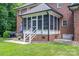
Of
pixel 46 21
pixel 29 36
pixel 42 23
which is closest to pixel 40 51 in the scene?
pixel 29 36

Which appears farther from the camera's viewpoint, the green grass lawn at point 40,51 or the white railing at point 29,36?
the white railing at point 29,36

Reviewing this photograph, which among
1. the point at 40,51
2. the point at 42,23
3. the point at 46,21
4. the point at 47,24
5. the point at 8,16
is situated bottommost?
the point at 40,51

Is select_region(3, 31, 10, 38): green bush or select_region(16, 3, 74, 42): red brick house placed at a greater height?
select_region(16, 3, 74, 42): red brick house

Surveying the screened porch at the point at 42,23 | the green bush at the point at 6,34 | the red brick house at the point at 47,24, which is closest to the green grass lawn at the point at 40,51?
the red brick house at the point at 47,24

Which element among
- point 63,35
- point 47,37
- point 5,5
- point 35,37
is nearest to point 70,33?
point 63,35

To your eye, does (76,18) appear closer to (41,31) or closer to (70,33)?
(70,33)

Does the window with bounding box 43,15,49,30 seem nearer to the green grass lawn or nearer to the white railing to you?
the white railing

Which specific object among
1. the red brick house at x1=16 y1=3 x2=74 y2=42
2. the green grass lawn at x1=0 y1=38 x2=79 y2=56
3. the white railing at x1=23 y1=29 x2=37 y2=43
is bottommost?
the green grass lawn at x1=0 y1=38 x2=79 y2=56

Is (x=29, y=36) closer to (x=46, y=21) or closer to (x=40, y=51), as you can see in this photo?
(x=46, y=21)

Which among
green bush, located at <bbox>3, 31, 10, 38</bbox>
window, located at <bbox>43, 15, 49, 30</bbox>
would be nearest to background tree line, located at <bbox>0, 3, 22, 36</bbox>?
green bush, located at <bbox>3, 31, 10, 38</bbox>

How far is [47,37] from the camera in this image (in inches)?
634

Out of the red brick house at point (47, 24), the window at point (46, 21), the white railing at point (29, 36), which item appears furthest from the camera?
the window at point (46, 21)

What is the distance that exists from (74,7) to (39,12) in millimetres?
4537

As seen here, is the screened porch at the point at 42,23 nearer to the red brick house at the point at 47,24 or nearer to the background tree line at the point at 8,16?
the red brick house at the point at 47,24
